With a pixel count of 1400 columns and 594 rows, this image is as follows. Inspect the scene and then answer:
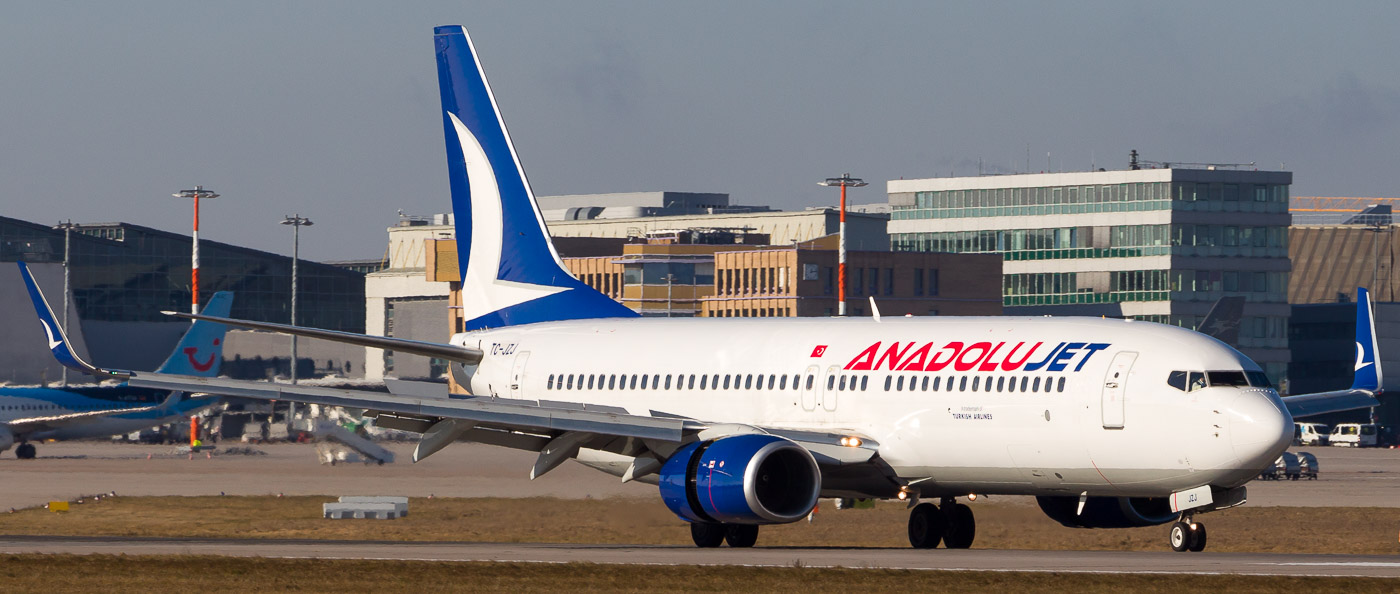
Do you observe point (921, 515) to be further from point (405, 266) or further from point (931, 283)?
point (405, 266)

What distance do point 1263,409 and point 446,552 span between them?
43.4ft

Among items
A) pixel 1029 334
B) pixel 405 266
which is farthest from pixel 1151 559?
pixel 405 266

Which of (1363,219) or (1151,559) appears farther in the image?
(1363,219)

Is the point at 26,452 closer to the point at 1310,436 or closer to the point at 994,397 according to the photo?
the point at 994,397

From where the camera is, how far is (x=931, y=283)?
5404 inches

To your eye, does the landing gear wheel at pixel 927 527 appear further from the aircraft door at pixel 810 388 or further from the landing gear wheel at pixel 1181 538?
the landing gear wheel at pixel 1181 538

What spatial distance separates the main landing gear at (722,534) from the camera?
33812mm

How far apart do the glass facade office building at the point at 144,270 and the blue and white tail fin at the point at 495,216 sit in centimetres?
10145

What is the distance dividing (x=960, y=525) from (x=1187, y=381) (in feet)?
23.1

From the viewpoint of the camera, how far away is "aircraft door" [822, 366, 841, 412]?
33.8 meters

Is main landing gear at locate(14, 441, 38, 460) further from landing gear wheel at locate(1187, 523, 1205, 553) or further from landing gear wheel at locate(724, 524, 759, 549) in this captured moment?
landing gear wheel at locate(1187, 523, 1205, 553)

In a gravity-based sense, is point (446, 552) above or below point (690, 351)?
below

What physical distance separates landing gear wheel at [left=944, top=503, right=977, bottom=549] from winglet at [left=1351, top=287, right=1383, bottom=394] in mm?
10866

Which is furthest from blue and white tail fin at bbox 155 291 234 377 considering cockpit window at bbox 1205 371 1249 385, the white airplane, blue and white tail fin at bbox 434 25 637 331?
cockpit window at bbox 1205 371 1249 385
